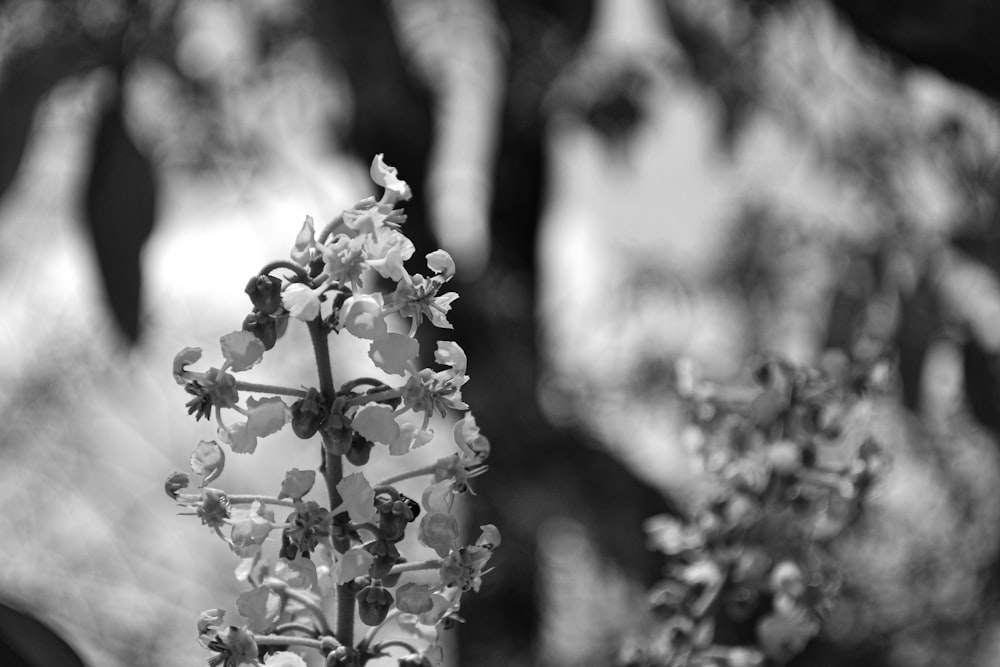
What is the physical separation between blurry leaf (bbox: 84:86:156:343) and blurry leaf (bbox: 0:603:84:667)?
535 mm

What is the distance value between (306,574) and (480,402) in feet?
6.17

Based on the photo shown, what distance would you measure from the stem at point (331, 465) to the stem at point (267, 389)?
0.01 metres

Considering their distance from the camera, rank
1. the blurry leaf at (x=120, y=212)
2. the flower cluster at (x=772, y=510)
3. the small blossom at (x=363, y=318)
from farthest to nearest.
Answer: the blurry leaf at (x=120, y=212)
the flower cluster at (x=772, y=510)
the small blossom at (x=363, y=318)

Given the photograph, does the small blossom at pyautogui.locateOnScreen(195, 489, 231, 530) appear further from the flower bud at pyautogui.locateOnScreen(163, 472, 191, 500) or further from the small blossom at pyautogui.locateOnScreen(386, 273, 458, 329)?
the small blossom at pyautogui.locateOnScreen(386, 273, 458, 329)

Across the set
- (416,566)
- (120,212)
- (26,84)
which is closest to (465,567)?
(416,566)

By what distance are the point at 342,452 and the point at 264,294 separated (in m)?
0.09

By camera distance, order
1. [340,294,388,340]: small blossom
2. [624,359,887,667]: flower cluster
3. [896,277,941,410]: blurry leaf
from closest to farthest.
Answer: [340,294,388,340]: small blossom < [624,359,887,667]: flower cluster < [896,277,941,410]: blurry leaf

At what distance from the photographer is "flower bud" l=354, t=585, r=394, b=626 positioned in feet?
1.73

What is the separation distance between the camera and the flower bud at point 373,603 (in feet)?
1.73

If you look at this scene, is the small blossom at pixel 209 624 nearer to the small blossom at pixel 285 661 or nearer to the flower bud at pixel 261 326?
the small blossom at pixel 285 661

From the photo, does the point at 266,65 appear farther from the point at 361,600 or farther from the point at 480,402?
the point at 361,600

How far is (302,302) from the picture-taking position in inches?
20.2

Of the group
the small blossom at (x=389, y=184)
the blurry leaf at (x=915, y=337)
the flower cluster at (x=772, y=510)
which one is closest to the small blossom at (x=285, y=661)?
the small blossom at (x=389, y=184)

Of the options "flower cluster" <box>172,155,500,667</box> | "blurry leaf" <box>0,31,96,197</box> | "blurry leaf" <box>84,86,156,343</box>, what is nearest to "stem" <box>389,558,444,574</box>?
"flower cluster" <box>172,155,500,667</box>
